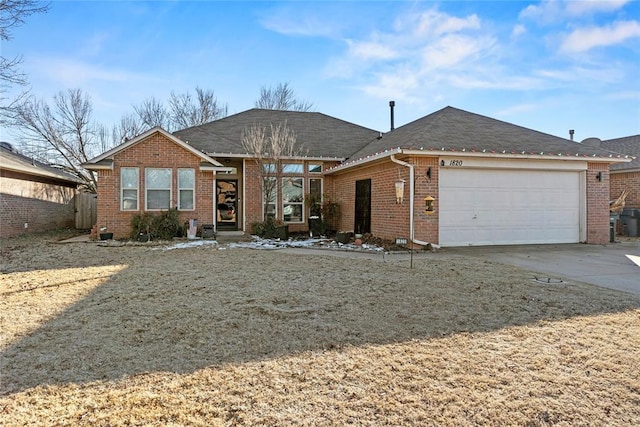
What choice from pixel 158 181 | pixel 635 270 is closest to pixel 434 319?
pixel 635 270

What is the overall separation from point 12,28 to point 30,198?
9101 millimetres

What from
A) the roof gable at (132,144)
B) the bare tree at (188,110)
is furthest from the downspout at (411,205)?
the bare tree at (188,110)

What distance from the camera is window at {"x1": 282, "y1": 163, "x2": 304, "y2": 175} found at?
1441 centimetres

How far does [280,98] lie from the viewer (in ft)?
102

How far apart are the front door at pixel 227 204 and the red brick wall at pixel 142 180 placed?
1833 mm

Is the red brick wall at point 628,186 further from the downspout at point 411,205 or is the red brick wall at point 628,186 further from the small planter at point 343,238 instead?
the small planter at point 343,238

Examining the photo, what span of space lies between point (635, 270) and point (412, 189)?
15.9ft

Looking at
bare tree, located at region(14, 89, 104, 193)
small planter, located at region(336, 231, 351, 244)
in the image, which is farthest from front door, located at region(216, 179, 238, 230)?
bare tree, located at region(14, 89, 104, 193)

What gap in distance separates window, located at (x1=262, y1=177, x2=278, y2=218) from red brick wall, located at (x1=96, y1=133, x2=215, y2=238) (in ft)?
5.98

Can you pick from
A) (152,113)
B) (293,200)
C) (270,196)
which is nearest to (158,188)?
(270,196)

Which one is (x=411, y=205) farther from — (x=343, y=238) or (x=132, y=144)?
(x=132, y=144)

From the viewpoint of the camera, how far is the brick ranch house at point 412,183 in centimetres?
1038

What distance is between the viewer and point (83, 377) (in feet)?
9.50

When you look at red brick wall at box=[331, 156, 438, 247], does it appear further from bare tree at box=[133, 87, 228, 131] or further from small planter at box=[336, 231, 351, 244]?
bare tree at box=[133, 87, 228, 131]
